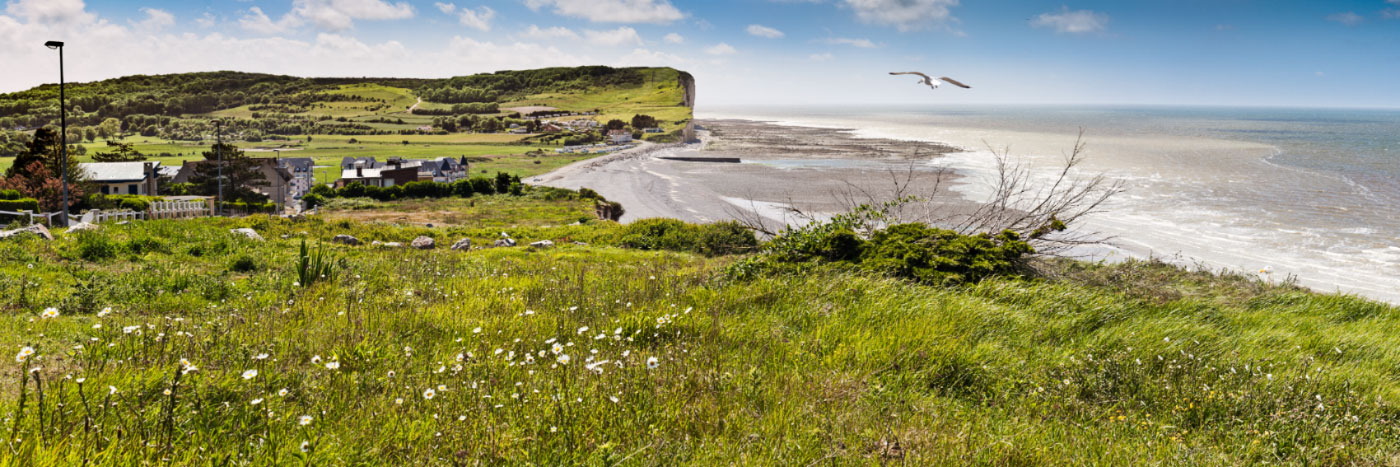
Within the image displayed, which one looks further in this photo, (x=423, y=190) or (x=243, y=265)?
(x=423, y=190)

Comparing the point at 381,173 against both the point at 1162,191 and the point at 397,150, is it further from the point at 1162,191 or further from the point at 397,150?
the point at 1162,191

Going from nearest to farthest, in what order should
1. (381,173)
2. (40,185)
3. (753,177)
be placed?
(40,185), (753,177), (381,173)

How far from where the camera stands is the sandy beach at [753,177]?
4688cm

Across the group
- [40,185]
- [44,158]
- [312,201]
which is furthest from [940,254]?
[44,158]

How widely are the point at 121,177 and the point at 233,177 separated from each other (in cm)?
825

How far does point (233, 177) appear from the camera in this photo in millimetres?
59312

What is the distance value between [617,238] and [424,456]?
22.5m

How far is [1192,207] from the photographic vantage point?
3847cm

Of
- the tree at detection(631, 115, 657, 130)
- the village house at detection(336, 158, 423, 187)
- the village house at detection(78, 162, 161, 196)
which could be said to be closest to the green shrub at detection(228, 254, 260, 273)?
the village house at detection(78, 162, 161, 196)

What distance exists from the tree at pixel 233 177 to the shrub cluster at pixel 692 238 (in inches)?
1859

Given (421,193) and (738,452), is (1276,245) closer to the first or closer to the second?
(738,452)

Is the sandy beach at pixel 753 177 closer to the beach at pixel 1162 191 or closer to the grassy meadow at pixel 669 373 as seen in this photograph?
the beach at pixel 1162 191

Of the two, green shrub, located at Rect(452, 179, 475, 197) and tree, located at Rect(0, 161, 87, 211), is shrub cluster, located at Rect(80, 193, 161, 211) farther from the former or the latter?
green shrub, located at Rect(452, 179, 475, 197)

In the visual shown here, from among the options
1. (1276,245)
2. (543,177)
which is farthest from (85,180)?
(1276,245)
